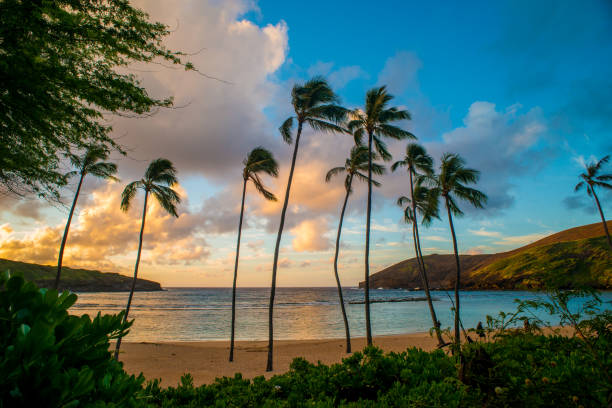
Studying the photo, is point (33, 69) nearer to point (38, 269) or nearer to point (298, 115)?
point (298, 115)

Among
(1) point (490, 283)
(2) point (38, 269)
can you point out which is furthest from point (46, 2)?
(2) point (38, 269)

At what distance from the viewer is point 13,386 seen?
1001 millimetres

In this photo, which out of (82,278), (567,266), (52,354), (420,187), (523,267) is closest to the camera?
(52,354)

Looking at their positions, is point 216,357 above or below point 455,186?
below

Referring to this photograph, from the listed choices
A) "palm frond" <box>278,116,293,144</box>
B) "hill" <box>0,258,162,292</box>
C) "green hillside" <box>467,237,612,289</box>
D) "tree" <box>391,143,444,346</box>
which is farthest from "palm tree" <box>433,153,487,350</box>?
"hill" <box>0,258,162,292</box>

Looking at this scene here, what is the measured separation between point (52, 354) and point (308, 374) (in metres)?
2.61

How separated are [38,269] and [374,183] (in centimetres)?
13440

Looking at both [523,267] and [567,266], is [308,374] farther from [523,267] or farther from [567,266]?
[523,267]

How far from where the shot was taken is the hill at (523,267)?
232 feet

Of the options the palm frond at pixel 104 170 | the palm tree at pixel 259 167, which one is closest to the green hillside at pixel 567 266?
the palm tree at pixel 259 167

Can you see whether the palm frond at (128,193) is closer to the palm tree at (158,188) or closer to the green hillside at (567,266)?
the palm tree at (158,188)

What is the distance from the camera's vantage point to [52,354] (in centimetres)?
110

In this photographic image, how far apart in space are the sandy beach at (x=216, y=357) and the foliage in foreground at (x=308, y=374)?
34.1 feet

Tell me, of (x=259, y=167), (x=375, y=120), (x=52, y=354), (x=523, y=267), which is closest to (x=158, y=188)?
(x=259, y=167)
